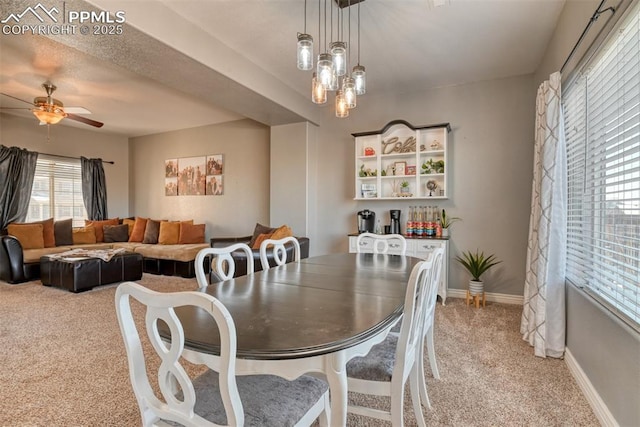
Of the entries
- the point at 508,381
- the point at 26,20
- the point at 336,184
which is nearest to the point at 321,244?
the point at 336,184

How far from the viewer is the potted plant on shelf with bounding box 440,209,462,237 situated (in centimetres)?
400

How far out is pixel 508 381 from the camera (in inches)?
82.2

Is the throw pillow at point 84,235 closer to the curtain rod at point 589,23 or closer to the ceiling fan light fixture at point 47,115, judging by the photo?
the ceiling fan light fixture at point 47,115

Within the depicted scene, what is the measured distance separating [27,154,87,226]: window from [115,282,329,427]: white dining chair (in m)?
6.40

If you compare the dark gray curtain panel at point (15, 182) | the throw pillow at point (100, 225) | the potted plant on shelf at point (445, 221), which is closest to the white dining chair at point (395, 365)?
the potted plant on shelf at point (445, 221)

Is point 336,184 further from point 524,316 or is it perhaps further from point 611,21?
point 611,21

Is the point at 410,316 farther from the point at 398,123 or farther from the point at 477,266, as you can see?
the point at 398,123

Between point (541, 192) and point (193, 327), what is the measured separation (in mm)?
2620

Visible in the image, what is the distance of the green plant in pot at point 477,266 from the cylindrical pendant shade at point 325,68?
8.92 feet

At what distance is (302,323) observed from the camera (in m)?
1.15

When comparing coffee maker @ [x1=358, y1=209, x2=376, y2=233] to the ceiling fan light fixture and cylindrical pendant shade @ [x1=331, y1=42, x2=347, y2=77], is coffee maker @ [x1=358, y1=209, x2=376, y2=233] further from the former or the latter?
the ceiling fan light fixture

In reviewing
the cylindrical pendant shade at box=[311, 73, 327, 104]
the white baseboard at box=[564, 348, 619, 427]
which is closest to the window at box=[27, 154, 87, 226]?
the cylindrical pendant shade at box=[311, 73, 327, 104]

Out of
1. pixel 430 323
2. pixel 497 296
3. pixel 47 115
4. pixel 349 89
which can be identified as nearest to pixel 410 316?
pixel 430 323

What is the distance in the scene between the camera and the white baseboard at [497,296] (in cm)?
378
